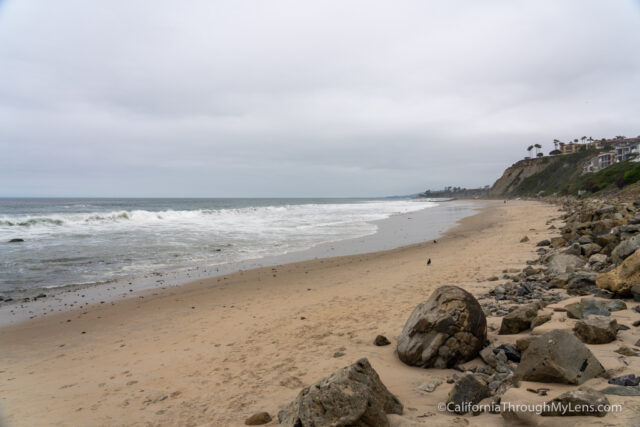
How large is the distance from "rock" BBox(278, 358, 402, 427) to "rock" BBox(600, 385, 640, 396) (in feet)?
5.91

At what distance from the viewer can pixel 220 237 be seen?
67.7 feet

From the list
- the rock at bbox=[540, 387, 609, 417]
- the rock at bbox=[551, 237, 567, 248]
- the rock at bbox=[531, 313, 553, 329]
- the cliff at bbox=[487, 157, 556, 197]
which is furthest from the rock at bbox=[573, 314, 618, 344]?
the cliff at bbox=[487, 157, 556, 197]

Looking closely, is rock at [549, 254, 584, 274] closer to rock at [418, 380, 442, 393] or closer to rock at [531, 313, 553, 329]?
rock at [531, 313, 553, 329]

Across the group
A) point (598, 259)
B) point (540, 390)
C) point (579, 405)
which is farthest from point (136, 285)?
point (598, 259)

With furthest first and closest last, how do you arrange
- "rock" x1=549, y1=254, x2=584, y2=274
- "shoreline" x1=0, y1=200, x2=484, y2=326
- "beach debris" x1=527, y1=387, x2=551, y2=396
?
1. "shoreline" x1=0, y1=200, x2=484, y2=326
2. "rock" x1=549, y1=254, x2=584, y2=274
3. "beach debris" x1=527, y1=387, x2=551, y2=396

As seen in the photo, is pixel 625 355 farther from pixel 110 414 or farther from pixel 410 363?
pixel 110 414

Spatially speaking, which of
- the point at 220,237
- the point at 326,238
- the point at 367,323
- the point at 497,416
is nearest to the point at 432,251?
the point at 326,238

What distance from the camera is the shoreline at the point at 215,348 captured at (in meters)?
3.90

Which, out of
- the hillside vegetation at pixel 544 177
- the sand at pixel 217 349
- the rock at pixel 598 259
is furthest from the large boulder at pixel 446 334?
the hillside vegetation at pixel 544 177

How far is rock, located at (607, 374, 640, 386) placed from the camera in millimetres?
2682

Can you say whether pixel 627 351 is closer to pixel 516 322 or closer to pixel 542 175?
pixel 516 322

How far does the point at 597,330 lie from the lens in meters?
3.67

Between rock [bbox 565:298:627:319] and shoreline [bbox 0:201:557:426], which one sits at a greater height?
rock [bbox 565:298:627:319]

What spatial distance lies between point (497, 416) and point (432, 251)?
11.7m
